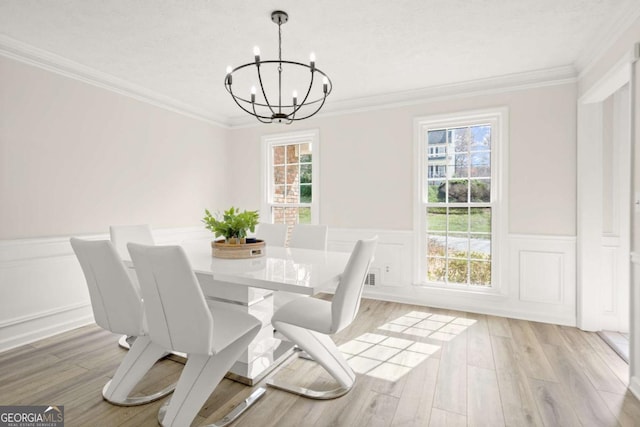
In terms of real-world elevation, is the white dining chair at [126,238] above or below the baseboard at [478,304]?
above

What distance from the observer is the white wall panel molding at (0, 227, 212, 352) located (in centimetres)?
276

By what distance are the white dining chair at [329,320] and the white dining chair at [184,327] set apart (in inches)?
11.6

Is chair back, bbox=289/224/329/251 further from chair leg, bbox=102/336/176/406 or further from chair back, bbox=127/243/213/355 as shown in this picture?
chair back, bbox=127/243/213/355

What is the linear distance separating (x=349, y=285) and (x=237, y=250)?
953 millimetres

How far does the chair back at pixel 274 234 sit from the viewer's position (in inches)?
135

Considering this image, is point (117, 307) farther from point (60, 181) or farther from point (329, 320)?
point (60, 181)

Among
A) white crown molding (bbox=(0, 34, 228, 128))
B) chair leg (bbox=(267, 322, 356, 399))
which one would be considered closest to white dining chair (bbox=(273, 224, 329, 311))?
chair leg (bbox=(267, 322, 356, 399))

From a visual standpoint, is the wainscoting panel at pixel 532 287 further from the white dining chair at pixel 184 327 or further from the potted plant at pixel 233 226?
the white dining chair at pixel 184 327

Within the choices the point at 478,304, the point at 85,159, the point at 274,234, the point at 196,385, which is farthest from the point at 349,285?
the point at 85,159

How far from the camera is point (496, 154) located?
360 cm

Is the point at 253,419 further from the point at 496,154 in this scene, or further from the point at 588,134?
the point at 588,134

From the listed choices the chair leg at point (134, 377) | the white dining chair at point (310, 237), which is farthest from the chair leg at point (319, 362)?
the white dining chair at point (310, 237)

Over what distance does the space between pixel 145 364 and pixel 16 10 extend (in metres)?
2.55

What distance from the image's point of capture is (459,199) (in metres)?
3.83
